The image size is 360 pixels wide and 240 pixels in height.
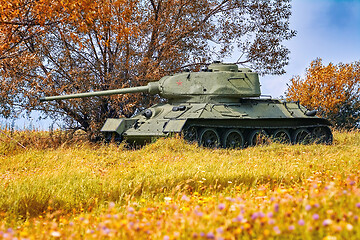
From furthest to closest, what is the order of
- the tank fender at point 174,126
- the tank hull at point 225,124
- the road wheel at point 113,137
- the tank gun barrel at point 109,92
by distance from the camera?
the tank gun barrel at point 109,92 < the road wheel at point 113,137 < the tank hull at point 225,124 < the tank fender at point 174,126

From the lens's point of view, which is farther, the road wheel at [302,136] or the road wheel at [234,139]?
the road wheel at [302,136]

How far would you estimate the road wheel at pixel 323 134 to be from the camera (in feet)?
55.1

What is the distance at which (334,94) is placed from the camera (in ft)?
88.1

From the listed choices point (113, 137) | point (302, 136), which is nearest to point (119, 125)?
point (113, 137)

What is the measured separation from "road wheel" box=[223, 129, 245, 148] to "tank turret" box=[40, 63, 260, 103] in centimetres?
130

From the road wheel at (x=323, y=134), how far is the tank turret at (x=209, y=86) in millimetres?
3264

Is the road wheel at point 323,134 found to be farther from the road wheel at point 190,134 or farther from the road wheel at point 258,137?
the road wheel at point 190,134

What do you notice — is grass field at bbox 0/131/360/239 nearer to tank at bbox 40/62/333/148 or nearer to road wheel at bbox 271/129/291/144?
tank at bbox 40/62/333/148

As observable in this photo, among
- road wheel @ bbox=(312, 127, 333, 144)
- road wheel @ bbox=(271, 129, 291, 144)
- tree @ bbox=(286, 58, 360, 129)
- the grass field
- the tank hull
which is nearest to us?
the grass field

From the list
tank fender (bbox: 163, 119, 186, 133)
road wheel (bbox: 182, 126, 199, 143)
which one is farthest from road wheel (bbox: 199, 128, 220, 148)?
tank fender (bbox: 163, 119, 186, 133)

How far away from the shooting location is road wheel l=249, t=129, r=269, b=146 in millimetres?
14781

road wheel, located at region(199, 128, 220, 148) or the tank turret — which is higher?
the tank turret

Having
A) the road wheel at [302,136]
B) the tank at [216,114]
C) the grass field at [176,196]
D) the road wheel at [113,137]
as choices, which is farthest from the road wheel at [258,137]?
the road wheel at [113,137]

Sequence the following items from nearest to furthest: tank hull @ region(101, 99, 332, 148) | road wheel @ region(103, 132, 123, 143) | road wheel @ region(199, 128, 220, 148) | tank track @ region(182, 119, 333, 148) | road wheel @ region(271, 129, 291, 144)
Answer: tank hull @ region(101, 99, 332, 148) < tank track @ region(182, 119, 333, 148) < road wheel @ region(199, 128, 220, 148) < road wheel @ region(103, 132, 123, 143) < road wheel @ region(271, 129, 291, 144)
